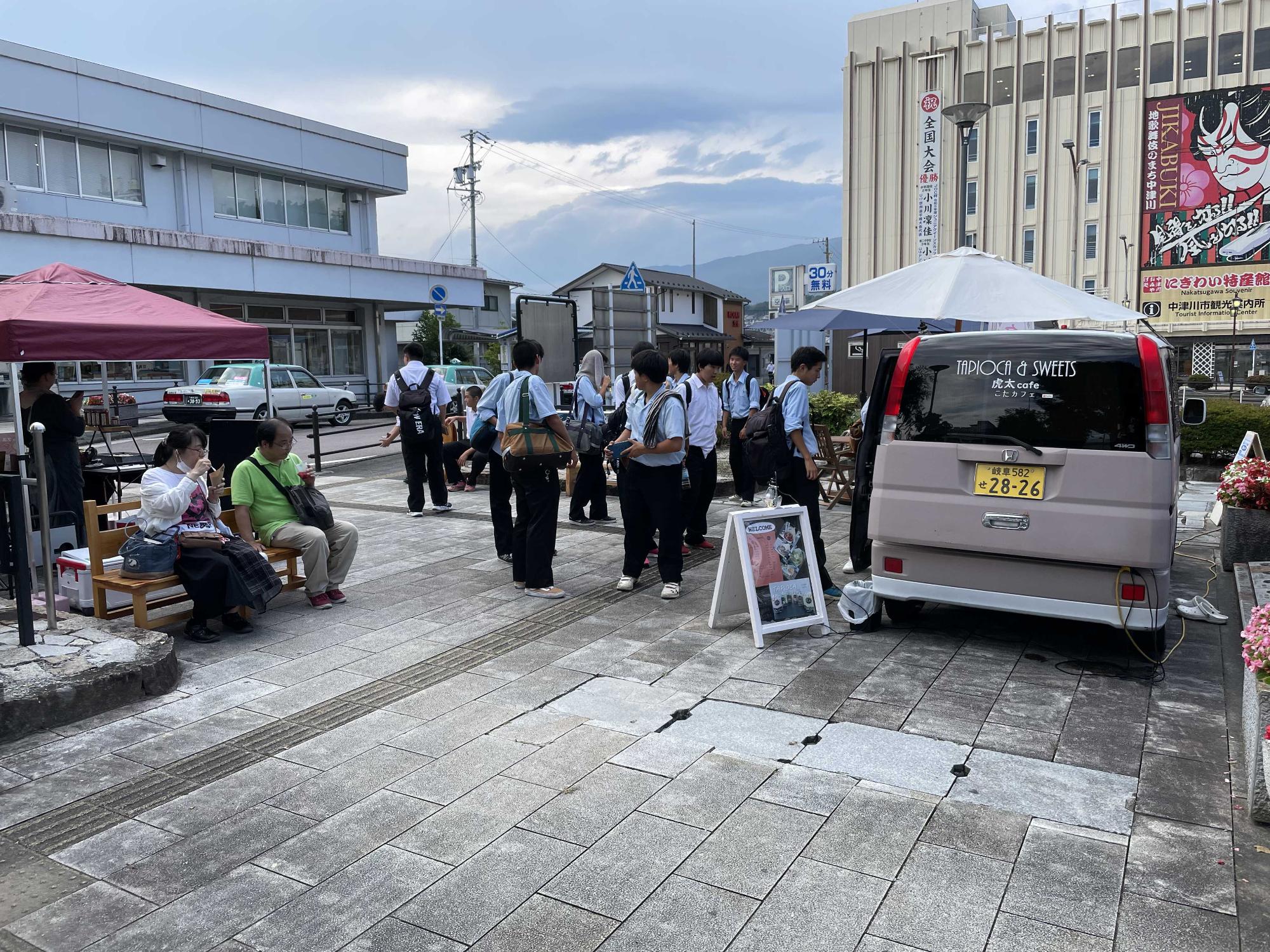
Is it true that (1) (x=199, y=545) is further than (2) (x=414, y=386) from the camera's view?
No

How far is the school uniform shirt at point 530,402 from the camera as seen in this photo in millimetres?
6965

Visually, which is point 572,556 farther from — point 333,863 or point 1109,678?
point 333,863

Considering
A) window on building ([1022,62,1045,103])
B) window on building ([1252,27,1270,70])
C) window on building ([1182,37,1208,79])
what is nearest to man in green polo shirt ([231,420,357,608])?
window on building ([1022,62,1045,103])

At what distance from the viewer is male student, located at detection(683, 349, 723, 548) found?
8.38 m

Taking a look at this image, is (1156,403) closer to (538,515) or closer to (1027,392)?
(1027,392)

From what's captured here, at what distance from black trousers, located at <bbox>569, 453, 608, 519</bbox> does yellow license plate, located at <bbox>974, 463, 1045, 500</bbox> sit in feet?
15.9

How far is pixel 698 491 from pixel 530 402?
2071 millimetres

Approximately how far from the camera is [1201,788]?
391 cm

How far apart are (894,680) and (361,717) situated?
9.34ft

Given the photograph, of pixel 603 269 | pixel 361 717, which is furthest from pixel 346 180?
pixel 361 717

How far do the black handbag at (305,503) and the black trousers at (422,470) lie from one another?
357 centimetres

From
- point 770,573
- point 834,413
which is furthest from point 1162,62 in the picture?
point 770,573

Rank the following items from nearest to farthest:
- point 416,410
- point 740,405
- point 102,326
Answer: point 102,326, point 416,410, point 740,405

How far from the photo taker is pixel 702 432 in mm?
8406
